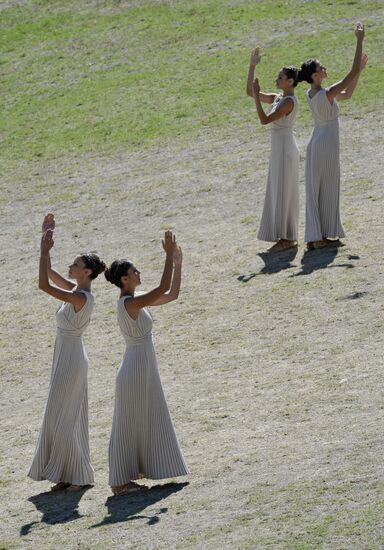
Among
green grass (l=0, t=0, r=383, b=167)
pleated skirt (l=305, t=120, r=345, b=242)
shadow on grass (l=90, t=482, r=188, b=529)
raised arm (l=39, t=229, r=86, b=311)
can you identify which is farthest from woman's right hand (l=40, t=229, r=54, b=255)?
green grass (l=0, t=0, r=383, b=167)

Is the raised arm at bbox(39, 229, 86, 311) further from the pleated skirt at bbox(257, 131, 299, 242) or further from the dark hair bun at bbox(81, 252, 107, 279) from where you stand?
the pleated skirt at bbox(257, 131, 299, 242)

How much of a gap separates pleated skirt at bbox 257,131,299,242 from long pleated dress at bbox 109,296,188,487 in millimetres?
6982

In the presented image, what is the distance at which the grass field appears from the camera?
11633mm

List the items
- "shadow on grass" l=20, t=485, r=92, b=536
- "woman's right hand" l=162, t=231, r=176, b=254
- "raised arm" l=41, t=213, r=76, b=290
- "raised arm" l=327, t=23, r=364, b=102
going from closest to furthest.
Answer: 1. "woman's right hand" l=162, t=231, r=176, b=254
2. "shadow on grass" l=20, t=485, r=92, b=536
3. "raised arm" l=41, t=213, r=76, b=290
4. "raised arm" l=327, t=23, r=364, b=102

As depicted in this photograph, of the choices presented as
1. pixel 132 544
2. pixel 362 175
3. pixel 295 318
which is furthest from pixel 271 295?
pixel 132 544

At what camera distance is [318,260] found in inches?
723

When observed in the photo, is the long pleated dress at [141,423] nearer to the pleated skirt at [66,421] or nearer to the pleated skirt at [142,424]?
the pleated skirt at [142,424]

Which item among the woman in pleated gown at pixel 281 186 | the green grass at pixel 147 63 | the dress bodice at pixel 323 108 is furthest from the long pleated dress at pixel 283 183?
the green grass at pixel 147 63

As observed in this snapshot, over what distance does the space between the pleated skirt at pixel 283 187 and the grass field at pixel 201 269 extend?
388mm

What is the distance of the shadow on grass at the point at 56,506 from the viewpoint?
12.0 metres

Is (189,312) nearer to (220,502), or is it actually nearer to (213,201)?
(213,201)

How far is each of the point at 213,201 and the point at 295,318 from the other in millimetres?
5997

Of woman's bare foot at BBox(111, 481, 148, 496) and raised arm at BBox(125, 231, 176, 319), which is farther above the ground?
raised arm at BBox(125, 231, 176, 319)

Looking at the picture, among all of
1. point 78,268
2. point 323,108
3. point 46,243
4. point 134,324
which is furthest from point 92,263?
point 323,108
